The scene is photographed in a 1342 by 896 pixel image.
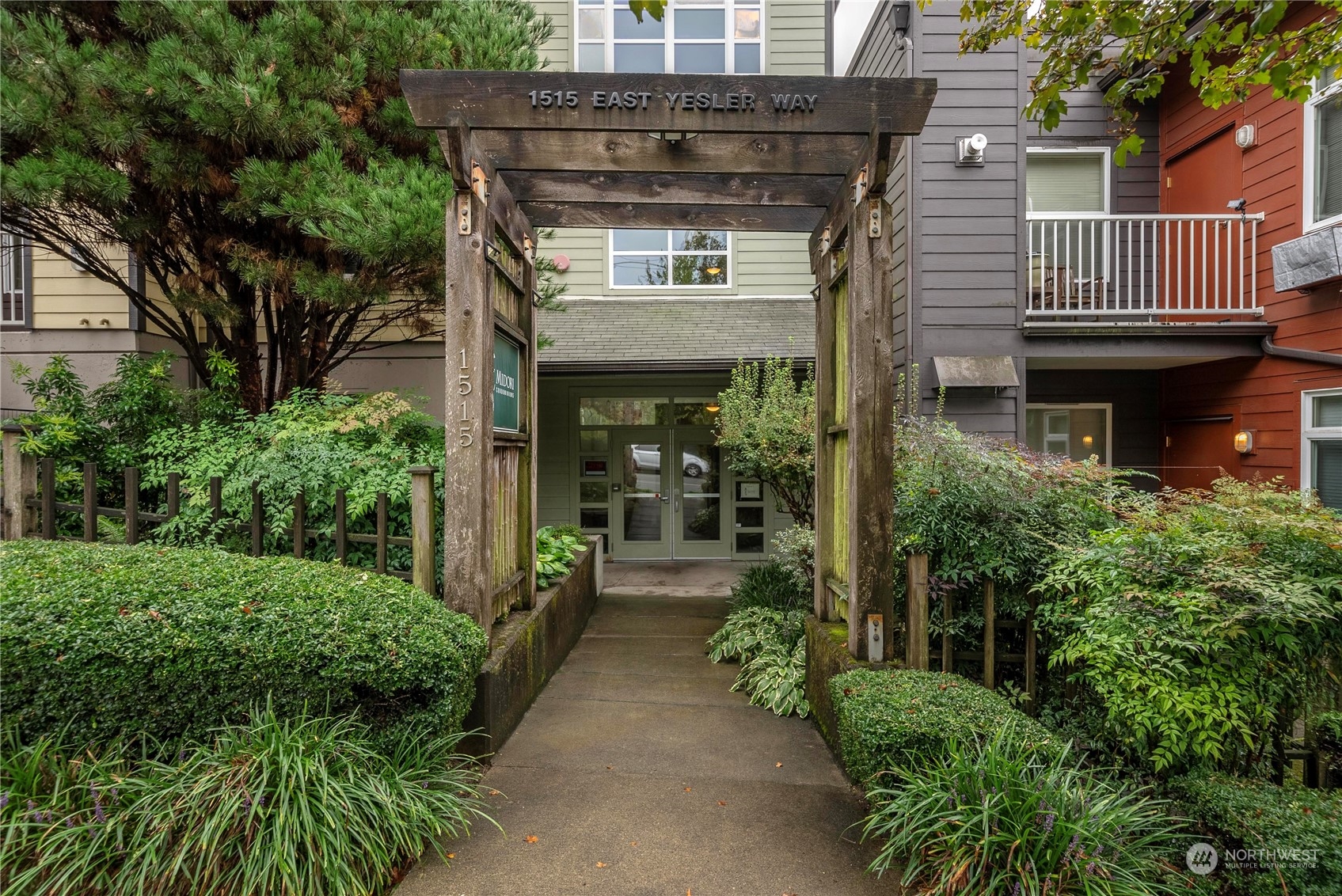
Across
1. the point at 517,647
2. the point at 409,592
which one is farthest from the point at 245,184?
the point at 517,647

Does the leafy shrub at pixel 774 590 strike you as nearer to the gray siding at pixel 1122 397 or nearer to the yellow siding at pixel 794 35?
the gray siding at pixel 1122 397

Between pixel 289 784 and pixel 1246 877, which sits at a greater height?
pixel 289 784

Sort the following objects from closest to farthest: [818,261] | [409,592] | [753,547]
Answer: [409,592] < [818,261] < [753,547]

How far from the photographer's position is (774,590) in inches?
231

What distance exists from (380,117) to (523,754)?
464 centimetres

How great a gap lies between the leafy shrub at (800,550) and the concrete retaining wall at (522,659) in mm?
1859

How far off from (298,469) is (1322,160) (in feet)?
30.3

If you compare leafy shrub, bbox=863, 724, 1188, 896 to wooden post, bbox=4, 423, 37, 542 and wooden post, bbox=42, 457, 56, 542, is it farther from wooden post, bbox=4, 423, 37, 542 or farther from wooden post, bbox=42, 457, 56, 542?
wooden post, bbox=4, 423, 37, 542

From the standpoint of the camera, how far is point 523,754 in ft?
11.4

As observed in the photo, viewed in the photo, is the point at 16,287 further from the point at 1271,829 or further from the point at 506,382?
the point at 1271,829

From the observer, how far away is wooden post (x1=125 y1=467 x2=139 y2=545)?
3842 mm

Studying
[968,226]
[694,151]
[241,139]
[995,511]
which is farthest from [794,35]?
[995,511]

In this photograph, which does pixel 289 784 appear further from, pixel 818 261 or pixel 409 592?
pixel 818 261

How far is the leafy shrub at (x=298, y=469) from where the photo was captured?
4016mm
